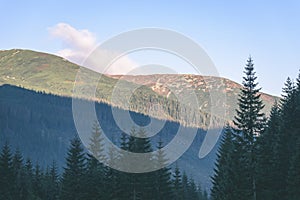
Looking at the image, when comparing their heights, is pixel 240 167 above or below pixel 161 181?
above

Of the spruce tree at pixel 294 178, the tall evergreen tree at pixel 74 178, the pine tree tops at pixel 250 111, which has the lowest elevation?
the tall evergreen tree at pixel 74 178

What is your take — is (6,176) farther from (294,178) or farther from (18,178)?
(294,178)

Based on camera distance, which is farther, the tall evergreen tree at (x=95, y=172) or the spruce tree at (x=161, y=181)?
the spruce tree at (x=161, y=181)

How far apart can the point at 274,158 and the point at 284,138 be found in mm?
3431

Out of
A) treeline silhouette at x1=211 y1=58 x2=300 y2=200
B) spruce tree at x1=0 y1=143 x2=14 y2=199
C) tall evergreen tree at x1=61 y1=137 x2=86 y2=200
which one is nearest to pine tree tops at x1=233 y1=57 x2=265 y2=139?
A: treeline silhouette at x1=211 y1=58 x2=300 y2=200

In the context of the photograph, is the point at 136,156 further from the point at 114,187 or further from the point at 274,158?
the point at 274,158

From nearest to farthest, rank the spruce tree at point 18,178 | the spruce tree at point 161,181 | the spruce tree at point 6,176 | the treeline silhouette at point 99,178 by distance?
the treeline silhouette at point 99,178 < the spruce tree at point 161,181 < the spruce tree at point 6,176 < the spruce tree at point 18,178

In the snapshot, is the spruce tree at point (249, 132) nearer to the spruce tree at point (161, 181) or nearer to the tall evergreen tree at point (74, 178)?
the spruce tree at point (161, 181)

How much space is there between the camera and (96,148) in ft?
190

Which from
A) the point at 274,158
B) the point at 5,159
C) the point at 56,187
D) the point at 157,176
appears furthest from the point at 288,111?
the point at 56,187

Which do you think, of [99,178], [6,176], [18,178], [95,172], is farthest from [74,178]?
[18,178]

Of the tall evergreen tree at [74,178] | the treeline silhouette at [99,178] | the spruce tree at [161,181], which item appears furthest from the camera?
the spruce tree at [161,181]

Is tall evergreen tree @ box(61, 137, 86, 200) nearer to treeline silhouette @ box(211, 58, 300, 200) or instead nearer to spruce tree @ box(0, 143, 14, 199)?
spruce tree @ box(0, 143, 14, 199)

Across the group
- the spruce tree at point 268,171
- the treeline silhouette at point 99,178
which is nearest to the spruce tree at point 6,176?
the treeline silhouette at point 99,178
